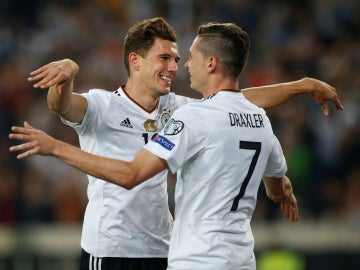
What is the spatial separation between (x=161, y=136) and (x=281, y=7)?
877cm

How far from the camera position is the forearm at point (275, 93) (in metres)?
5.70

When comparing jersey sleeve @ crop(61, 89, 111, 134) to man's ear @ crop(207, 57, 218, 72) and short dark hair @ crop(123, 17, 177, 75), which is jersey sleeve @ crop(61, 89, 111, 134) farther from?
man's ear @ crop(207, 57, 218, 72)

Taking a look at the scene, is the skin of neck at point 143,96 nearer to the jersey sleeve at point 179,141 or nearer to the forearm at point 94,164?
the jersey sleeve at point 179,141

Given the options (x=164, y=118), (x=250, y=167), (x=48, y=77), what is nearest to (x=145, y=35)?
(x=164, y=118)

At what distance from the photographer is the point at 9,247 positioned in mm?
9523

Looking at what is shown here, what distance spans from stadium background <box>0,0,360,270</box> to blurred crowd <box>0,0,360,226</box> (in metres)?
0.01

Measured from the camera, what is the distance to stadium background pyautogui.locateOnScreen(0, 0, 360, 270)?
9648 mm

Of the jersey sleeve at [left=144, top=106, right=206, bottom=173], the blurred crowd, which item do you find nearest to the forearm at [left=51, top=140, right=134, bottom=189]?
the jersey sleeve at [left=144, top=106, right=206, bottom=173]

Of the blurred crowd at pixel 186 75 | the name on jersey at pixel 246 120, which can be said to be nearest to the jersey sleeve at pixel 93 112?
the name on jersey at pixel 246 120

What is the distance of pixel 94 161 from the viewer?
4.49 metres

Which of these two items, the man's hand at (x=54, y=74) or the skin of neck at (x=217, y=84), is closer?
the man's hand at (x=54, y=74)

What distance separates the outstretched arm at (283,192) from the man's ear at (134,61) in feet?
3.23

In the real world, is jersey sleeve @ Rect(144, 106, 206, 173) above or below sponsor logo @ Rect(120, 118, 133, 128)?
below

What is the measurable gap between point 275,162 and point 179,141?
29.1 inches
